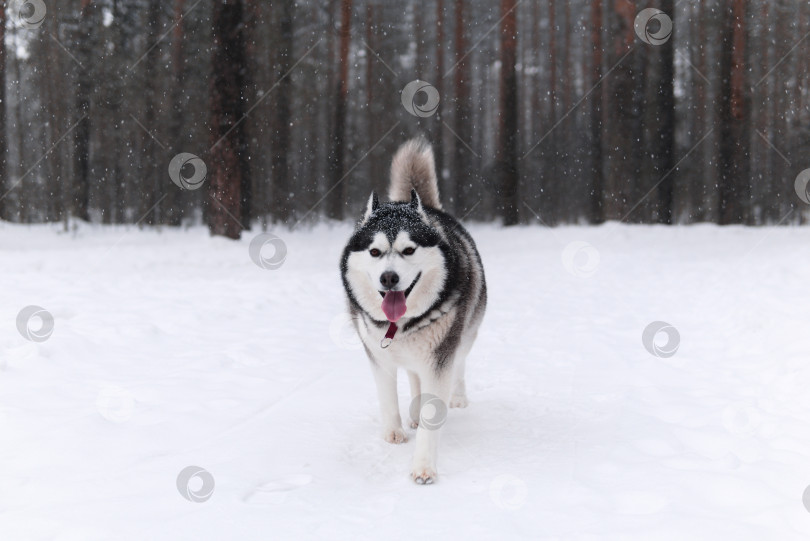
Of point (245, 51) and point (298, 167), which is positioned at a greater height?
point (245, 51)

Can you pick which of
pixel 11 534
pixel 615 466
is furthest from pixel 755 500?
pixel 11 534

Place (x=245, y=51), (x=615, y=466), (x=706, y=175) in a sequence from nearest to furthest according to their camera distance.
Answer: (x=615, y=466) → (x=245, y=51) → (x=706, y=175)

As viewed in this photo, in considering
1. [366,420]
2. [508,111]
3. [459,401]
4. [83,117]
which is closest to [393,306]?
[366,420]

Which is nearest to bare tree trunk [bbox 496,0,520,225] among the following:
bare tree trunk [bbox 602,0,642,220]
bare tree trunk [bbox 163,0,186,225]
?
→ bare tree trunk [bbox 602,0,642,220]

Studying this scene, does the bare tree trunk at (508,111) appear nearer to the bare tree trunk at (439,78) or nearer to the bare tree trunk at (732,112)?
the bare tree trunk at (439,78)

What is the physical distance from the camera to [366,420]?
3.86m

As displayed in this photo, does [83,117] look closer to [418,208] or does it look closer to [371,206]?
[371,206]

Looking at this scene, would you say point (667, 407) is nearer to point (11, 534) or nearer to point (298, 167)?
point (11, 534)

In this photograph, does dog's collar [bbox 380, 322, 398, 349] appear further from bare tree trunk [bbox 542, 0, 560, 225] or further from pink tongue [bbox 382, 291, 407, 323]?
bare tree trunk [bbox 542, 0, 560, 225]

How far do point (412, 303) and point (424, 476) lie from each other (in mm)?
886

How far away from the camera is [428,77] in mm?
22250

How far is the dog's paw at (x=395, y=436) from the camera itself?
138 inches

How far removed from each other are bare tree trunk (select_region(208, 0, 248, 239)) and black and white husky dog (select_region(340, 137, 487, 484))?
8253 millimetres

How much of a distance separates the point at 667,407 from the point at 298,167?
20.3m
